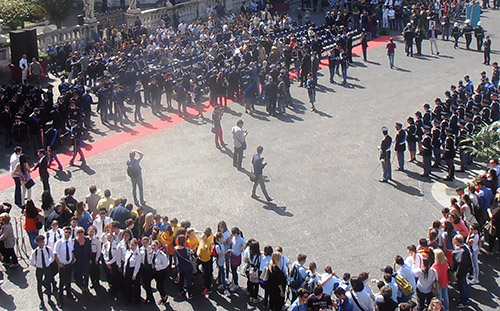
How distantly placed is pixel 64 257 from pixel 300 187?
769cm

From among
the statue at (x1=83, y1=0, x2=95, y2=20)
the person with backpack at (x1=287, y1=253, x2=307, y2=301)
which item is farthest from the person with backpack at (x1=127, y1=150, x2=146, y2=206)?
the statue at (x1=83, y1=0, x2=95, y2=20)

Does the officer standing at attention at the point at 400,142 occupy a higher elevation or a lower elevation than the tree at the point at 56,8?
lower

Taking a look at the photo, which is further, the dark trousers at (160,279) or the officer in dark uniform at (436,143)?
the officer in dark uniform at (436,143)

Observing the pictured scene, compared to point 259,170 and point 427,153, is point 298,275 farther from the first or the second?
point 427,153

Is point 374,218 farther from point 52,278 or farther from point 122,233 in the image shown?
point 52,278

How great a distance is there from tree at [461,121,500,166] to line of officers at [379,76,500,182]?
37 centimetres

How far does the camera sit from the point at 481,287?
1423 centimetres

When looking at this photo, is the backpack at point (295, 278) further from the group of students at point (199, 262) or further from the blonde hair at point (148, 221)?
the blonde hair at point (148, 221)

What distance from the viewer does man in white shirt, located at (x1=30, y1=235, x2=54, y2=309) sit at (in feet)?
43.0

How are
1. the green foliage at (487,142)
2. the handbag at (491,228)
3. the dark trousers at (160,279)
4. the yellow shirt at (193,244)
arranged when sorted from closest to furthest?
the dark trousers at (160,279) → the yellow shirt at (193,244) → the handbag at (491,228) → the green foliage at (487,142)

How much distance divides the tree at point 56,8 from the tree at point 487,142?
2167 centimetres

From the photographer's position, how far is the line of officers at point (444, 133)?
64.2 feet

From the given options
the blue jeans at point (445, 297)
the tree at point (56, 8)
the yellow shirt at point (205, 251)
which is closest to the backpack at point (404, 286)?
the blue jeans at point (445, 297)

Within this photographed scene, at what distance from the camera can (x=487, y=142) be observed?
63.9 ft
